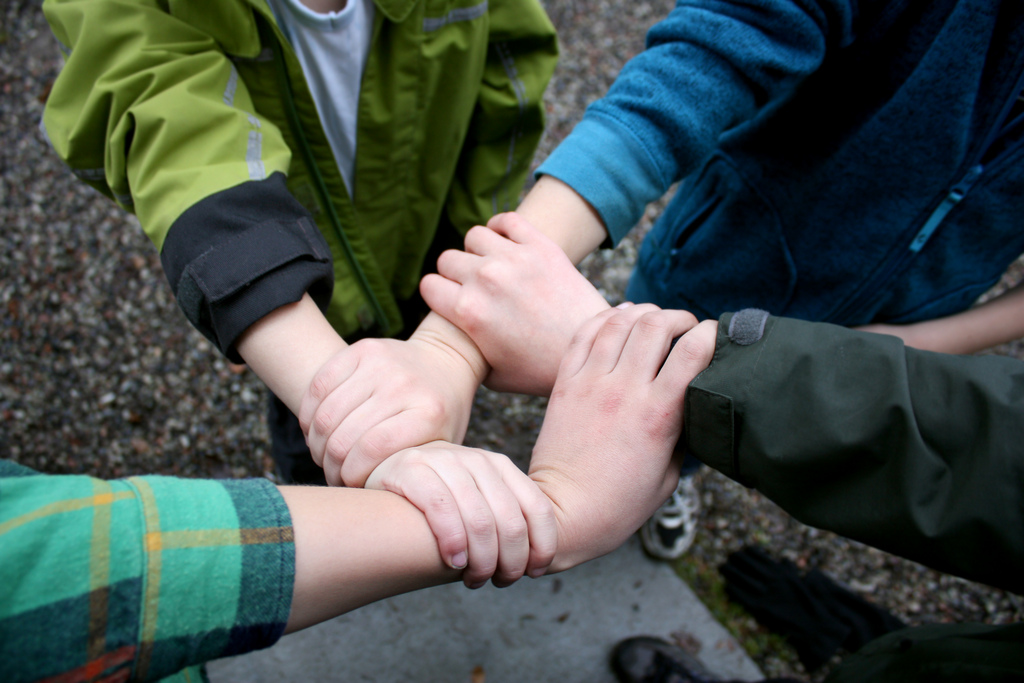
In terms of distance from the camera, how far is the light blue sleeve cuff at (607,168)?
138 centimetres

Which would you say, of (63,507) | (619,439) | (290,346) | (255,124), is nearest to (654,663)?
(619,439)

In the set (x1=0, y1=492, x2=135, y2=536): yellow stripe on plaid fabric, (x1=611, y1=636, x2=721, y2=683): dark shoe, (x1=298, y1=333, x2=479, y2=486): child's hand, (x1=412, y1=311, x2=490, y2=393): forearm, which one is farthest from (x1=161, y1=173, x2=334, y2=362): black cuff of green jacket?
(x1=611, y1=636, x2=721, y2=683): dark shoe

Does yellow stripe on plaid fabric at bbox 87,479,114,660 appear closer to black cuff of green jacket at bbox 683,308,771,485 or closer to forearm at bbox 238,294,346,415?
forearm at bbox 238,294,346,415

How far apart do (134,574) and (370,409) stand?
53cm

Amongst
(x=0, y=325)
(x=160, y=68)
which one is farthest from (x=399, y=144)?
(x=0, y=325)

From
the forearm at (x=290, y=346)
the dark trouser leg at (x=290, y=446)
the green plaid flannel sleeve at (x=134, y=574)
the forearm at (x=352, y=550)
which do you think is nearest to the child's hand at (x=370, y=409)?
the forearm at (x=290, y=346)

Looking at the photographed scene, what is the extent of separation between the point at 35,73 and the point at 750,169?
13.2 feet

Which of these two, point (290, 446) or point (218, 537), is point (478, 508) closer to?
point (218, 537)

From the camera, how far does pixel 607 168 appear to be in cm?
139

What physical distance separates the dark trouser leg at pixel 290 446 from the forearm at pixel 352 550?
1.04 metres

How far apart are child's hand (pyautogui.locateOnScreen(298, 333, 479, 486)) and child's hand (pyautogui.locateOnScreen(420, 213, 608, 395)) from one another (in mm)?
175

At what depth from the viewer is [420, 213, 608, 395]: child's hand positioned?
138 cm

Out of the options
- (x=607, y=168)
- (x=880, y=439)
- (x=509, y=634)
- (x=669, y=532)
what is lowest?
(x=509, y=634)

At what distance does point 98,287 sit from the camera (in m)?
2.94
